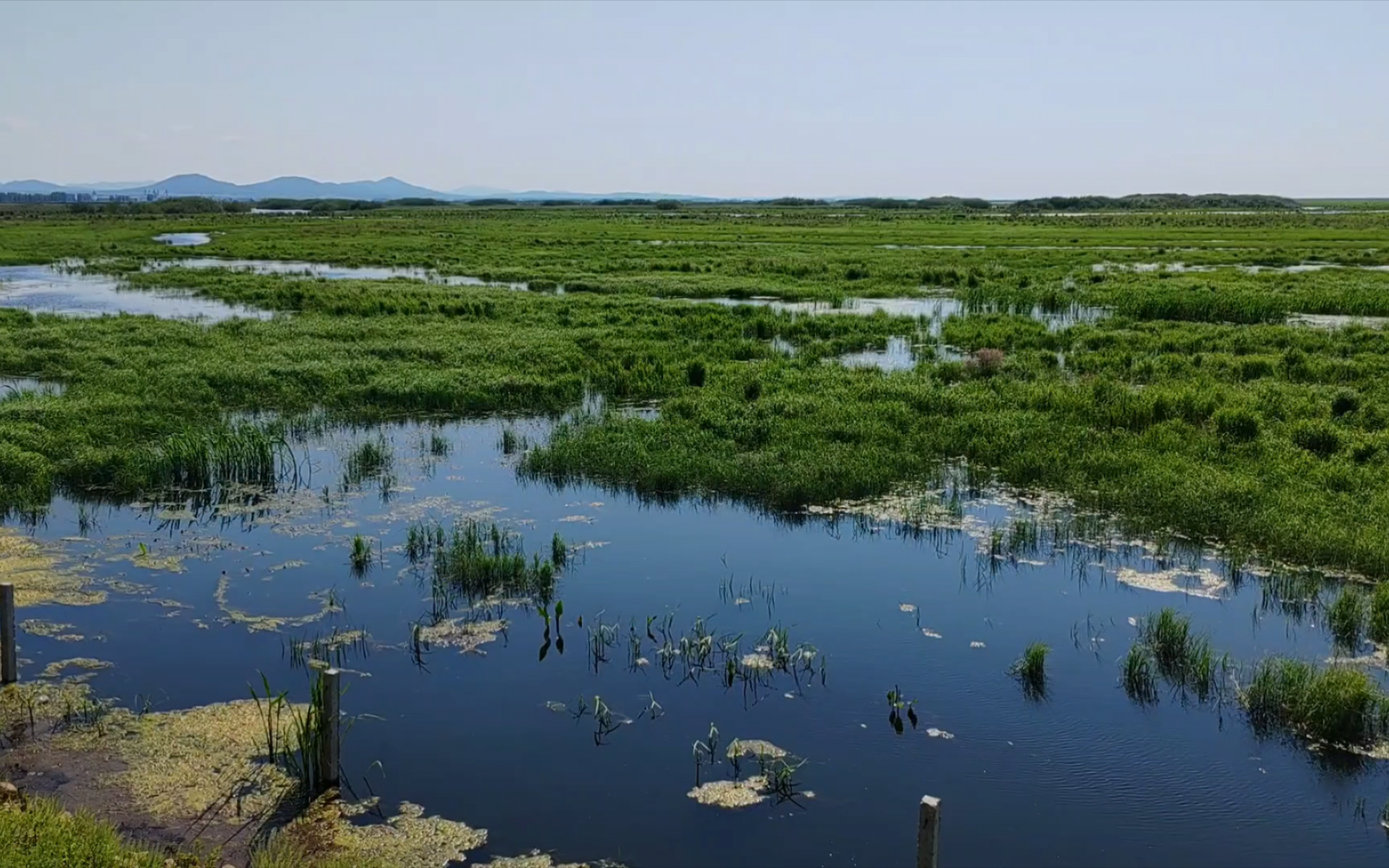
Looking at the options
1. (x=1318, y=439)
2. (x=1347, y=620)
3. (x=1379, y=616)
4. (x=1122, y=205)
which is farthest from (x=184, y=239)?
(x=1122, y=205)

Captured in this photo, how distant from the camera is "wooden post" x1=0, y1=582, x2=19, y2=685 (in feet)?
30.7

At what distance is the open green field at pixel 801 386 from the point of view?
1528cm

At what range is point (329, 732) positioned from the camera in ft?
26.3

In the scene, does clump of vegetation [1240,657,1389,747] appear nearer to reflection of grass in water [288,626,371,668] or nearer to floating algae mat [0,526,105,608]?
reflection of grass in water [288,626,371,668]

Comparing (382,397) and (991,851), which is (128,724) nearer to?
(991,851)

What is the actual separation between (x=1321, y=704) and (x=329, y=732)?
798 cm

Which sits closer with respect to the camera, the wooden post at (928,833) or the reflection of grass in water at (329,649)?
the wooden post at (928,833)

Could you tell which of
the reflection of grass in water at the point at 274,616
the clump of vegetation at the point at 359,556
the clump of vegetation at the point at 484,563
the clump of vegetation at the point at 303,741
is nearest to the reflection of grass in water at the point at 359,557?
the clump of vegetation at the point at 359,556

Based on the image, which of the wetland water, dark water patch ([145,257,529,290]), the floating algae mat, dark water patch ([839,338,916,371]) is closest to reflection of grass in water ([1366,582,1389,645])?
the wetland water

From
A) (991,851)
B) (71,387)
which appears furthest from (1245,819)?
(71,387)

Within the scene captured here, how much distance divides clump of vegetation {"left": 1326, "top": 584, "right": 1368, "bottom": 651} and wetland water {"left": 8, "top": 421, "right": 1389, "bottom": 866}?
264mm

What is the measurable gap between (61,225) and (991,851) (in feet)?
320

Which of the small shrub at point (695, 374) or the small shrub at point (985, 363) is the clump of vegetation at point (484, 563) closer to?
the small shrub at point (695, 374)

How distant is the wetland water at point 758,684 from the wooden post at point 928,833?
1.15 m
